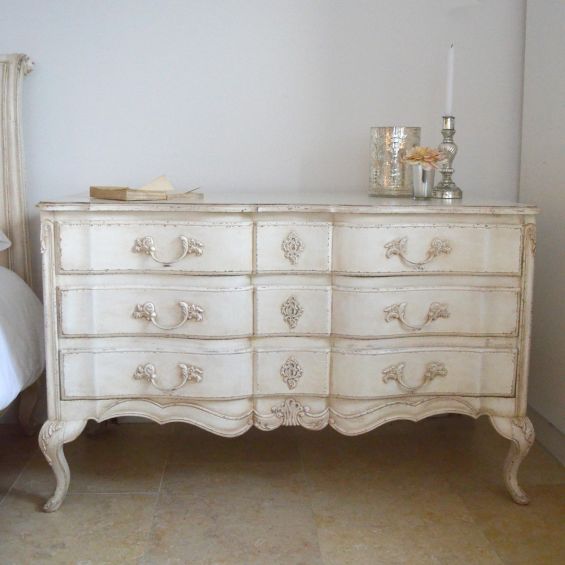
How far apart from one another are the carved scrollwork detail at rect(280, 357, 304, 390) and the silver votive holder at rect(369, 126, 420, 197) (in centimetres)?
57

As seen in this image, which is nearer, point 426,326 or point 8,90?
point 426,326

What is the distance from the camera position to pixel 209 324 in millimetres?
1825

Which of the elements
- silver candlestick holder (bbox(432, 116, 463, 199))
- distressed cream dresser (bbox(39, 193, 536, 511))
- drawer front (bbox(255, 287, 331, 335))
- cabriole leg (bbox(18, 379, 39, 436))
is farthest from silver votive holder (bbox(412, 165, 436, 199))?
cabriole leg (bbox(18, 379, 39, 436))

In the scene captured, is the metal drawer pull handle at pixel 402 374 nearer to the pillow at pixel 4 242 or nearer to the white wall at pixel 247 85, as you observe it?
the white wall at pixel 247 85

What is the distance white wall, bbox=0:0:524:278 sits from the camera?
2.30 m

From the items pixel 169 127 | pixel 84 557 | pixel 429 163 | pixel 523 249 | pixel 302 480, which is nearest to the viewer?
pixel 84 557

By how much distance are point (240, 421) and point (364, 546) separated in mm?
410

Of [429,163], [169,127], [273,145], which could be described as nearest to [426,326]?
[429,163]

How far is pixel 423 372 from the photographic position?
6.15ft

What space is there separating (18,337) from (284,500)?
31.7 inches

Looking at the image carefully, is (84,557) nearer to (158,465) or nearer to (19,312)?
(158,465)

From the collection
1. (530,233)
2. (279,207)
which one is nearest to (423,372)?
(530,233)

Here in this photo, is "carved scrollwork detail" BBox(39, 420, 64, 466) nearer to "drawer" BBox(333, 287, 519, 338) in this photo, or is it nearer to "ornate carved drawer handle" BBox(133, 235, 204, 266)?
"ornate carved drawer handle" BBox(133, 235, 204, 266)

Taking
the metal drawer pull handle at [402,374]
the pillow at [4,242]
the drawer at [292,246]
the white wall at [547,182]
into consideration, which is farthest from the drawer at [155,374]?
the white wall at [547,182]
